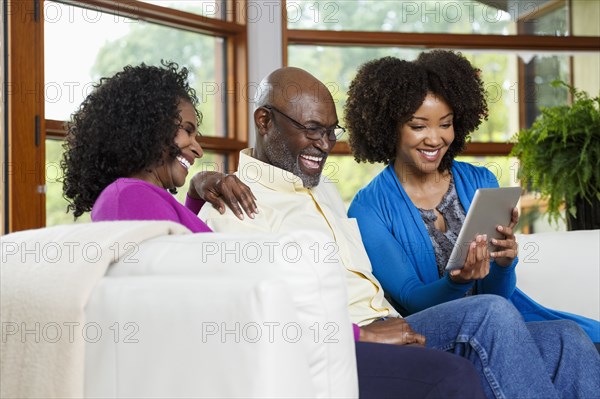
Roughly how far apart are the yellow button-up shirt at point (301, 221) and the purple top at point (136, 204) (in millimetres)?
207

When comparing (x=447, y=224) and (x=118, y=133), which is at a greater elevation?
(x=118, y=133)

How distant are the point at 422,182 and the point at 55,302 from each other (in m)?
1.45

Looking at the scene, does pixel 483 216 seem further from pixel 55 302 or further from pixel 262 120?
pixel 55 302

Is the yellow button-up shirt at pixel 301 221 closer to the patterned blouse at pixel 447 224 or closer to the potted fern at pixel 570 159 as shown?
the patterned blouse at pixel 447 224

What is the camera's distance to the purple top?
1.80m

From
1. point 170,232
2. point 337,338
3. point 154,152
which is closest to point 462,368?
point 337,338

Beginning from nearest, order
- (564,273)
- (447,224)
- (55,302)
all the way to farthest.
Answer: (55,302)
(447,224)
(564,273)

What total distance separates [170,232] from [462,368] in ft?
1.96

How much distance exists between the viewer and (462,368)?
61.6 inches

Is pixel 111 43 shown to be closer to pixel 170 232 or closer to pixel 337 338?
pixel 170 232

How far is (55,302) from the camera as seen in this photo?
1.49m

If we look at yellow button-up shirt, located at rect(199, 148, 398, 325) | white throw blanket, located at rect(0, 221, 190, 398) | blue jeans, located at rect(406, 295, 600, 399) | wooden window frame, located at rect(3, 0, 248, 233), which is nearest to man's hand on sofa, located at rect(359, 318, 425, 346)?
blue jeans, located at rect(406, 295, 600, 399)

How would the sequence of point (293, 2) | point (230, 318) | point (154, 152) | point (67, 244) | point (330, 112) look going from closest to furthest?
point (230, 318) < point (67, 244) < point (154, 152) < point (330, 112) < point (293, 2)

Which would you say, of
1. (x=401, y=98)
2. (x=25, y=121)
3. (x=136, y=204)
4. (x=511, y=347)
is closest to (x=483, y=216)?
(x=511, y=347)
